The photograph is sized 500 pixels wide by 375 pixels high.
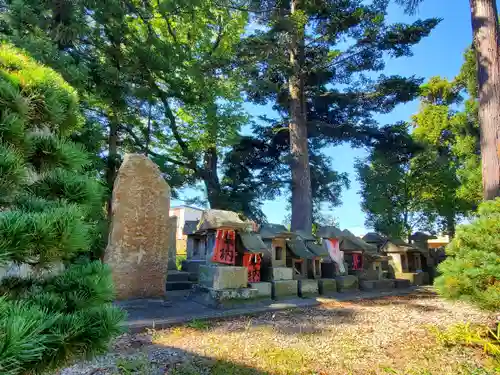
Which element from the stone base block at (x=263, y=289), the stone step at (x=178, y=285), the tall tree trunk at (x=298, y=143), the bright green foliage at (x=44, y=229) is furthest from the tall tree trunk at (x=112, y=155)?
the bright green foliage at (x=44, y=229)

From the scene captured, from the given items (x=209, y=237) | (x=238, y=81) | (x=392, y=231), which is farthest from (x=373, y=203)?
(x=209, y=237)

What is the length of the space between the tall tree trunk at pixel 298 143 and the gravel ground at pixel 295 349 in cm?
545

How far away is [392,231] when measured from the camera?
1144 centimetres

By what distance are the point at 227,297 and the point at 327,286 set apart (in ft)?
9.24

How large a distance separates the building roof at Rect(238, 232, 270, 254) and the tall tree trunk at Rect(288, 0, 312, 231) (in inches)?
158

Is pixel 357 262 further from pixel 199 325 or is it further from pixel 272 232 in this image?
pixel 199 325

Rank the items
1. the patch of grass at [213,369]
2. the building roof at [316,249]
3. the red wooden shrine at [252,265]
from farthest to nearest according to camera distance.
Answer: the building roof at [316,249]
the red wooden shrine at [252,265]
the patch of grass at [213,369]

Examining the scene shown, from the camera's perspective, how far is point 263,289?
18.3ft

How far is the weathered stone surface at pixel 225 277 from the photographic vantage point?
5082mm

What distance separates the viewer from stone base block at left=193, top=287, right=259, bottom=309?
494cm

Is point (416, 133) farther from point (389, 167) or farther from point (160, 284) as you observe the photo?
point (160, 284)

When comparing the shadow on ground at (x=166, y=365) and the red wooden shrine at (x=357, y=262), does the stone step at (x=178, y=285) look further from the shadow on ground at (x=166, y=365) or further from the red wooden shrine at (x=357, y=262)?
the red wooden shrine at (x=357, y=262)

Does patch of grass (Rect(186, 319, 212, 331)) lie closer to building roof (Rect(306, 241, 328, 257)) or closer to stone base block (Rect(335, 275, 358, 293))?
building roof (Rect(306, 241, 328, 257))


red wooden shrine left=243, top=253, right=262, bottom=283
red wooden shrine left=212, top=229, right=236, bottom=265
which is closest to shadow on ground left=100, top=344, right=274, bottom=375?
red wooden shrine left=212, top=229, right=236, bottom=265
